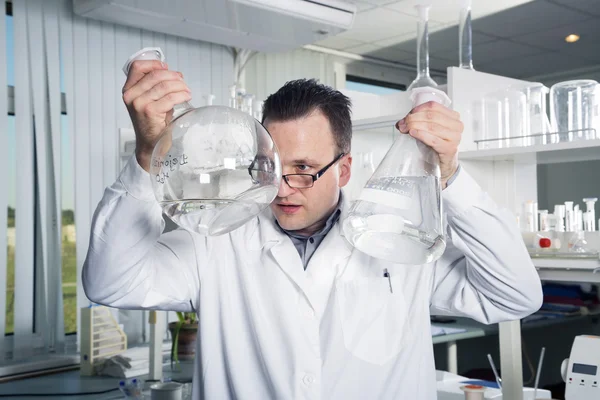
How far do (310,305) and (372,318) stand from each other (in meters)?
0.13

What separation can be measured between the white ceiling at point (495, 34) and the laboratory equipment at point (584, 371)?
2.82 metres

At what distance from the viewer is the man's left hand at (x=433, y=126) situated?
834 mm

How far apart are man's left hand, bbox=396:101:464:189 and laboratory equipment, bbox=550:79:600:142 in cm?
130

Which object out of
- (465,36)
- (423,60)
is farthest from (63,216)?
(465,36)

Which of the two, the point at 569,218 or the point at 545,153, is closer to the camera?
the point at 545,153

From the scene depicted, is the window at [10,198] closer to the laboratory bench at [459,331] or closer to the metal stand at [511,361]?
the laboratory bench at [459,331]

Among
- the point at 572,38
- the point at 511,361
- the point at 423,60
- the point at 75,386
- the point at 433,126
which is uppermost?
the point at 572,38

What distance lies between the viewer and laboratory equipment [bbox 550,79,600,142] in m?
2.02

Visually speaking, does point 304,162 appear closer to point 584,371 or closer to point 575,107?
point 584,371

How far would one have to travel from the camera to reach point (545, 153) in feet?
6.36

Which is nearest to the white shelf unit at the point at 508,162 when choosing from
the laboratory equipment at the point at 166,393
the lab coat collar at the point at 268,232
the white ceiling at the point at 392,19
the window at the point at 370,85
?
the lab coat collar at the point at 268,232

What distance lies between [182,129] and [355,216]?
262 millimetres

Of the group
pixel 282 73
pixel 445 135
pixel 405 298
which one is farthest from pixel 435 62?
pixel 445 135

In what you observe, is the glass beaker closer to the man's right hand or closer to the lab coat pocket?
the lab coat pocket
